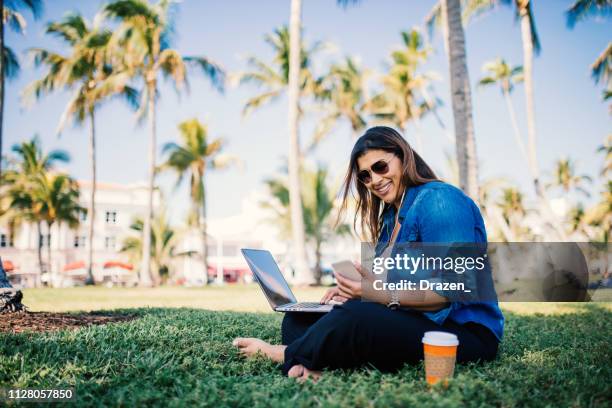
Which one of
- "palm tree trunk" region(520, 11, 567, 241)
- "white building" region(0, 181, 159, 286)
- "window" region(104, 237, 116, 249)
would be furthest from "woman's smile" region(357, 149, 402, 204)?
"window" region(104, 237, 116, 249)

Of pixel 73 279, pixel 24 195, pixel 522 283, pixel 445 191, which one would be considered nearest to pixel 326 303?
pixel 445 191

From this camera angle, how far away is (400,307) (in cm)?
227

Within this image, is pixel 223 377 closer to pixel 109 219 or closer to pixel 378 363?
pixel 378 363

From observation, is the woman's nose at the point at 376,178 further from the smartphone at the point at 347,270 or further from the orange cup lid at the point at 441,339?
the orange cup lid at the point at 441,339

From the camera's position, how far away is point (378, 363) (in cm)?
244

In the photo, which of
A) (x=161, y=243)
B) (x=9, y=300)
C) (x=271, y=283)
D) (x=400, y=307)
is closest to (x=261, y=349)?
(x=271, y=283)

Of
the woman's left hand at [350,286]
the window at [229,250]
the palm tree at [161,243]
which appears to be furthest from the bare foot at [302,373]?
the window at [229,250]

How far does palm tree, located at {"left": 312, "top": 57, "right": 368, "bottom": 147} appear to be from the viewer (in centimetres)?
2480

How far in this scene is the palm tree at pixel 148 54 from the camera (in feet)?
67.0

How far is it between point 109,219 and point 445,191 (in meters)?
48.6

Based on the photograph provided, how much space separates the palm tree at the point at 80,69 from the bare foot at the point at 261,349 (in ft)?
69.4

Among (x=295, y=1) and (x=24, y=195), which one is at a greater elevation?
(x=295, y=1)

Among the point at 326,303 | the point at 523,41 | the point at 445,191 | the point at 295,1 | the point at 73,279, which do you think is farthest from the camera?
the point at 73,279

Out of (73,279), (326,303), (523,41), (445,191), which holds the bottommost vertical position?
(73,279)
